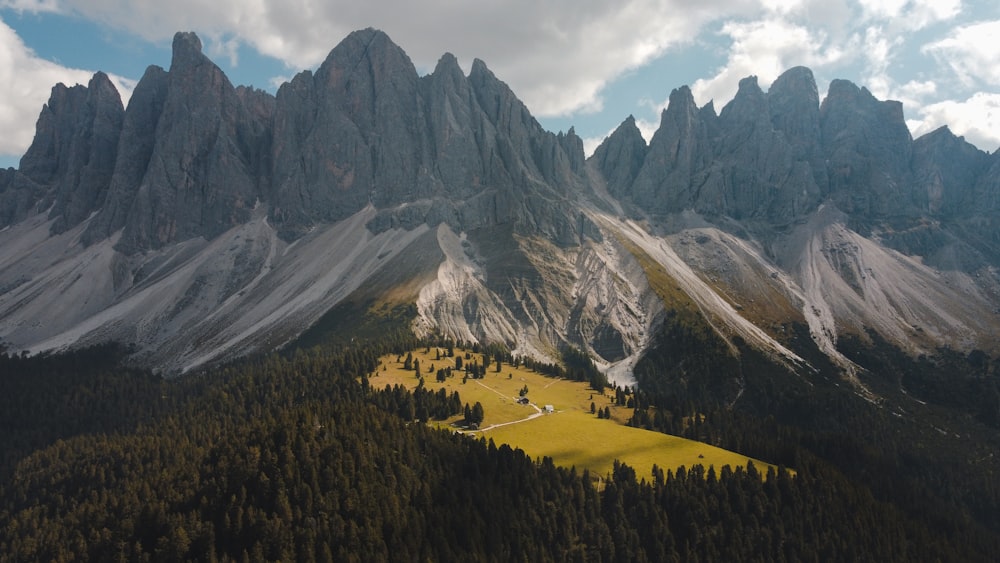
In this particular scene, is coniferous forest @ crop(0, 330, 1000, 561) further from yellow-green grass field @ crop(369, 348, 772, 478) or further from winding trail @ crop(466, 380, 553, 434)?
winding trail @ crop(466, 380, 553, 434)

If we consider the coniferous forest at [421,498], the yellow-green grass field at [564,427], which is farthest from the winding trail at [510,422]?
the coniferous forest at [421,498]

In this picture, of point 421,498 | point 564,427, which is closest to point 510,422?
point 564,427

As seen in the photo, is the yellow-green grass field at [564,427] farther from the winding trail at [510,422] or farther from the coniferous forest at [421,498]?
the coniferous forest at [421,498]

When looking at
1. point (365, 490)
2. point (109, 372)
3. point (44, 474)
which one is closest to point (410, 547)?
point (365, 490)

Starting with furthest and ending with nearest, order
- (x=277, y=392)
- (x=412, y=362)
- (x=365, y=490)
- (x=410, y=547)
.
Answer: (x=412, y=362), (x=277, y=392), (x=365, y=490), (x=410, y=547)

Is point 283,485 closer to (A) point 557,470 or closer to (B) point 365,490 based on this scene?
(B) point 365,490

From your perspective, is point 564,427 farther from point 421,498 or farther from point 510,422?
point 421,498

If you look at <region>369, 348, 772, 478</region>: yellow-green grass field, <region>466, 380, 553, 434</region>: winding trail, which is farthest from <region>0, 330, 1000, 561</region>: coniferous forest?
<region>466, 380, 553, 434</region>: winding trail
